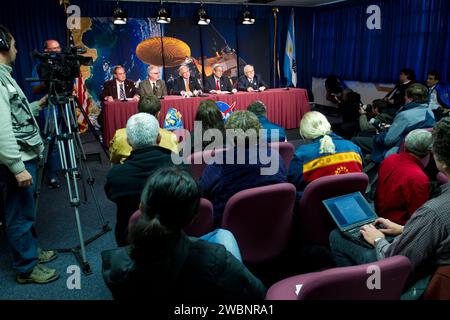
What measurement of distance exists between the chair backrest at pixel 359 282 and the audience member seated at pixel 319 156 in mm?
1091

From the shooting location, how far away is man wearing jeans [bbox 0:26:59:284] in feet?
6.09

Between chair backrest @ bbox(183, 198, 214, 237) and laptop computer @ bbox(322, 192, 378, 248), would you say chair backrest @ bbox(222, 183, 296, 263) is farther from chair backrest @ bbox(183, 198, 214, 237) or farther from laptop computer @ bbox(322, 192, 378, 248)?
laptop computer @ bbox(322, 192, 378, 248)

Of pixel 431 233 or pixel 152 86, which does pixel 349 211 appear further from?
pixel 152 86

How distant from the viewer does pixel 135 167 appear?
1.76 meters

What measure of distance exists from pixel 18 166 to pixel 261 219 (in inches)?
52.4

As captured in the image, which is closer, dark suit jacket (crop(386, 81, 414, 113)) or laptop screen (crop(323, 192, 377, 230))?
laptop screen (crop(323, 192, 377, 230))

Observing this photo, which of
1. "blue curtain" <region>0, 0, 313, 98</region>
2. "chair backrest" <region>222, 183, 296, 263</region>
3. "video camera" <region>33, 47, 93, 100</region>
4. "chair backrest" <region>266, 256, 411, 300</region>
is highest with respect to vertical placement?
"blue curtain" <region>0, 0, 313, 98</region>

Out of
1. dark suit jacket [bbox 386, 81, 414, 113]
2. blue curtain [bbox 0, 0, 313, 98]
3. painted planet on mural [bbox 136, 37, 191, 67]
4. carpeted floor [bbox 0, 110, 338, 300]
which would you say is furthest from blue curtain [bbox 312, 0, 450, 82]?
carpeted floor [bbox 0, 110, 338, 300]

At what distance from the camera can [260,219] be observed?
6.02 feet

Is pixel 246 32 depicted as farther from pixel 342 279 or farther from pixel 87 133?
pixel 342 279

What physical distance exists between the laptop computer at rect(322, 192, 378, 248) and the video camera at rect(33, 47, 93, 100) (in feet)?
5.91

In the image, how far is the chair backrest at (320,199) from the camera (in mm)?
1823

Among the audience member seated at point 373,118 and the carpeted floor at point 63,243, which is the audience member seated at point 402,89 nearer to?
the audience member seated at point 373,118

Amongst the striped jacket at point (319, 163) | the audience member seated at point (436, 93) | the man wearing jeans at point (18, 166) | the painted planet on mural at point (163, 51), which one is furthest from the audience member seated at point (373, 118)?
the painted planet on mural at point (163, 51)
